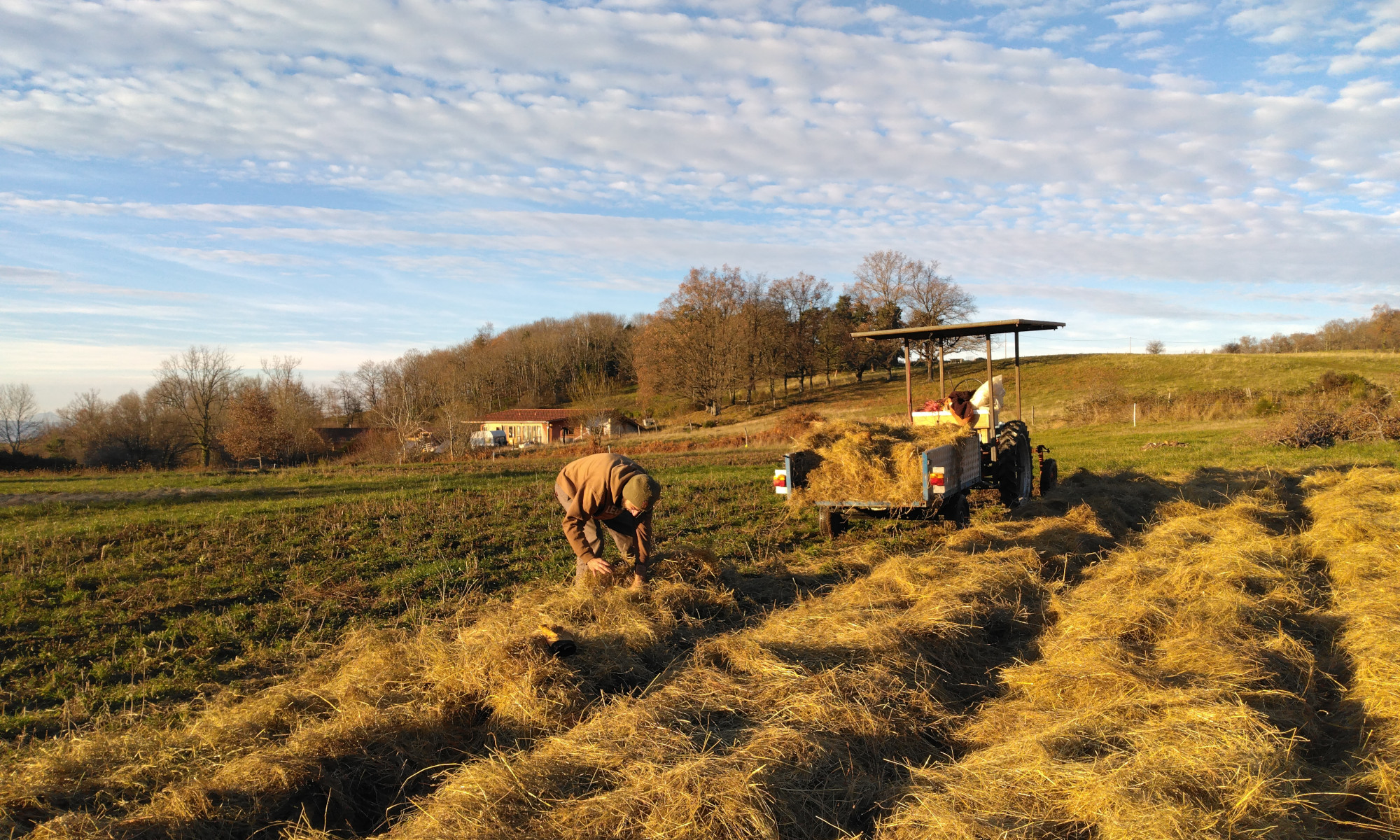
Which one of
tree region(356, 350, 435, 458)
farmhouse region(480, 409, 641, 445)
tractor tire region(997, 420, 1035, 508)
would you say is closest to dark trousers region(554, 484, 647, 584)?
tractor tire region(997, 420, 1035, 508)

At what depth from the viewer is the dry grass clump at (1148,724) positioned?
8.88 ft

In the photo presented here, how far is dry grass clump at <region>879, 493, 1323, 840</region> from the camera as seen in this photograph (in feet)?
8.88

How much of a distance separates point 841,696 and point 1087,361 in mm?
63372

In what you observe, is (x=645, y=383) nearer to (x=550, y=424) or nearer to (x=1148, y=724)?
(x=550, y=424)

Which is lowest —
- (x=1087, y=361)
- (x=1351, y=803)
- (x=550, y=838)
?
(x=1351, y=803)

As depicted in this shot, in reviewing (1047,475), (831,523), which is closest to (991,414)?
(1047,475)

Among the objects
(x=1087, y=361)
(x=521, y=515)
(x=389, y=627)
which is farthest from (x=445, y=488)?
(x=1087, y=361)

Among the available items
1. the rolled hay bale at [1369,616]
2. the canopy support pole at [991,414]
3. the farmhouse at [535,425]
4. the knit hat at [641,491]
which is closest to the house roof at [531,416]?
the farmhouse at [535,425]

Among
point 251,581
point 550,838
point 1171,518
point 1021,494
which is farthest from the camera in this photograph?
point 1021,494

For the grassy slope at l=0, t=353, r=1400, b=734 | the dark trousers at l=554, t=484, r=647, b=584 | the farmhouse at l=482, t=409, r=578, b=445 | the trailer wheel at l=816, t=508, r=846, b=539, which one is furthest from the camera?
the farmhouse at l=482, t=409, r=578, b=445

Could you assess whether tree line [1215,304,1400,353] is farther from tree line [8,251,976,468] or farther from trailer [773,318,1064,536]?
trailer [773,318,1064,536]

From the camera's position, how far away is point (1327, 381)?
103 feet

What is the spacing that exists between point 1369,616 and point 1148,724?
2.70 meters

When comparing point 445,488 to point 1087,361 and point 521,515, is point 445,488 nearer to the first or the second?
point 521,515
